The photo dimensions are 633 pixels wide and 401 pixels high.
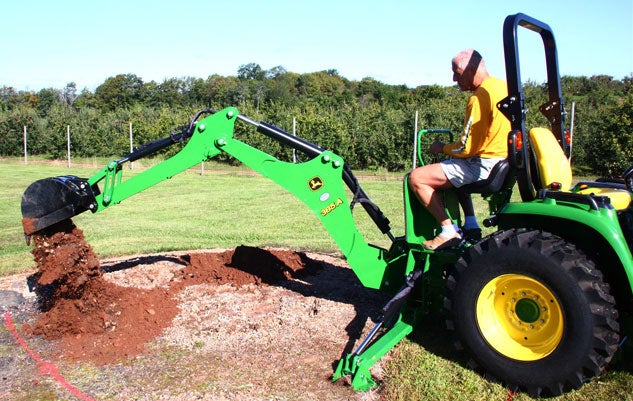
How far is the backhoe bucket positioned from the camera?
472 centimetres

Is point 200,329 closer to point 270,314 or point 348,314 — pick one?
point 270,314

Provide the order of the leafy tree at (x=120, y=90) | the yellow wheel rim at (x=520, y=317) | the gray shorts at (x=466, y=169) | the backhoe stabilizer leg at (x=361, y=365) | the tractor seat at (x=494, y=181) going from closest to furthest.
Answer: the yellow wheel rim at (x=520, y=317)
the backhoe stabilizer leg at (x=361, y=365)
the tractor seat at (x=494, y=181)
the gray shorts at (x=466, y=169)
the leafy tree at (x=120, y=90)

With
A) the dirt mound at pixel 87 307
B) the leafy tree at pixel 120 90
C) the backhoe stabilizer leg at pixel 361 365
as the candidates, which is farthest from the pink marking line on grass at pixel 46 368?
the leafy tree at pixel 120 90

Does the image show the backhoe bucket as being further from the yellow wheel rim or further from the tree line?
the tree line

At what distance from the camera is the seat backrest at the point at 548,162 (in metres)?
3.94

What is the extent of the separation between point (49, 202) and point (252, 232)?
544 centimetres

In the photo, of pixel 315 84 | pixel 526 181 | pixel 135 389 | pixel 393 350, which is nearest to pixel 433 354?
pixel 393 350

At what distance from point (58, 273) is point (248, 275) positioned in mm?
1985

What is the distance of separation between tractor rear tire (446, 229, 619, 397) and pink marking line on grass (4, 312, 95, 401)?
103 inches

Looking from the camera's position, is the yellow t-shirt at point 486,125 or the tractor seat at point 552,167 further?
the yellow t-shirt at point 486,125

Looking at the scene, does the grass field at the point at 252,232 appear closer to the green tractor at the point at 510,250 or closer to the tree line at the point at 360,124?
the green tractor at the point at 510,250

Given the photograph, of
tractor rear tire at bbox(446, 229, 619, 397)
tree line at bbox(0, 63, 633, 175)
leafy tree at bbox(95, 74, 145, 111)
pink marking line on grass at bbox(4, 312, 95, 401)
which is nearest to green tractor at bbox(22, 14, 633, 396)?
tractor rear tire at bbox(446, 229, 619, 397)

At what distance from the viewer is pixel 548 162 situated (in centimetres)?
395

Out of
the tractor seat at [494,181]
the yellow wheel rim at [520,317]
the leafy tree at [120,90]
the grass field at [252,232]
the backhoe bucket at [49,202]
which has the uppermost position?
the leafy tree at [120,90]
